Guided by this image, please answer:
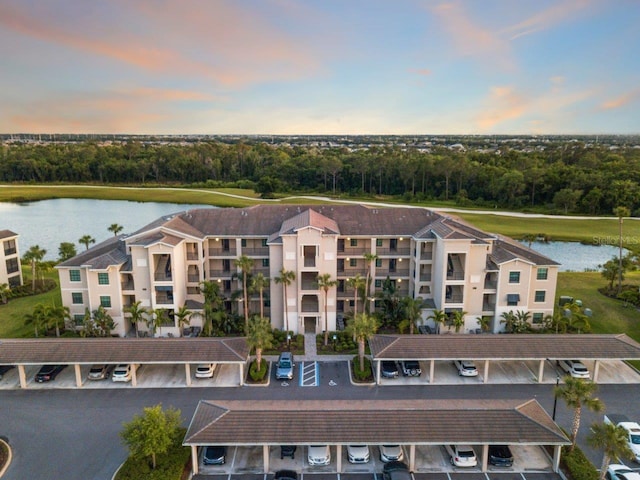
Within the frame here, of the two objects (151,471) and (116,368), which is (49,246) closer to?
(116,368)

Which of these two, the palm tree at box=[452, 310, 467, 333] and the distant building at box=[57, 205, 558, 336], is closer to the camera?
the palm tree at box=[452, 310, 467, 333]

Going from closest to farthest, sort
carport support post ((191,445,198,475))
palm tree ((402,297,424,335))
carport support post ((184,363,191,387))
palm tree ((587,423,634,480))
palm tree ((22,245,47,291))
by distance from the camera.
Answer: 1. palm tree ((587,423,634,480))
2. carport support post ((191,445,198,475))
3. carport support post ((184,363,191,387))
4. palm tree ((402,297,424,335))
5. palm tree ((22,245,47,291))

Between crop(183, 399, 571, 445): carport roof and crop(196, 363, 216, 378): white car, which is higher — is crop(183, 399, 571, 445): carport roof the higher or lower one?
the higher one

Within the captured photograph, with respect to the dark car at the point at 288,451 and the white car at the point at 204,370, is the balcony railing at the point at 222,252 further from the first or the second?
the dark car at the point at 288,451

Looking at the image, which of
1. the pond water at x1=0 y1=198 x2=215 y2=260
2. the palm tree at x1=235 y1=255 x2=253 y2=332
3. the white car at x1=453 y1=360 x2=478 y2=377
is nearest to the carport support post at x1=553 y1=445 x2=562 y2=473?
the white car at x1=453 y1=360 x2=478 y2=377

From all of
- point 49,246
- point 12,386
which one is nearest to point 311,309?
point 12,386

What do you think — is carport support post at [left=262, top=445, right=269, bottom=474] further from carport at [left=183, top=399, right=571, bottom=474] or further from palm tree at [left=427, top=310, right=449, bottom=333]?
palm tree at [left=427, top=310, right=449, bottom=333]

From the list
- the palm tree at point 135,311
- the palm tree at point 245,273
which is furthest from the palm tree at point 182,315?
the palm tree at point 245,273
